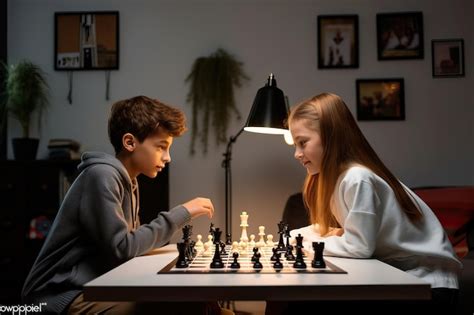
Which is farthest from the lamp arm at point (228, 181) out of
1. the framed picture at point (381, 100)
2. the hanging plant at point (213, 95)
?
the framed picture at point (381, 100)

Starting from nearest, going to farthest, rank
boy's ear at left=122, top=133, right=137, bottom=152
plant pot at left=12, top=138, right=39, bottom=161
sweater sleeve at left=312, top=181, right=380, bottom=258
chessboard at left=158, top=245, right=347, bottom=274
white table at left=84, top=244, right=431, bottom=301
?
1. white table at left=84, top=244, right=431, bottom=301
2. chessboard at left=158, top=245, right=347, bottom=274
3. sweater sleeve at left=312, top=181, right=380, bottom=258
4. boy's ear at left=122, top=133, right=137, bottom=152
5. plant pot at left=12, top=138, right=39, bottom=161

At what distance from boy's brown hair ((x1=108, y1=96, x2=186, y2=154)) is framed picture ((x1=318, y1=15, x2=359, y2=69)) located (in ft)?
7.27

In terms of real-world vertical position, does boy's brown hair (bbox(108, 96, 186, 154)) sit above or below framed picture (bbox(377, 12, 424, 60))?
below

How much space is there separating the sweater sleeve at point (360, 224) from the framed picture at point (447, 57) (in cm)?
275

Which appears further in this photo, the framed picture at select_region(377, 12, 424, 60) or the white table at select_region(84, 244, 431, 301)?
the framed picture at select_region(377, 12, 424, 60)

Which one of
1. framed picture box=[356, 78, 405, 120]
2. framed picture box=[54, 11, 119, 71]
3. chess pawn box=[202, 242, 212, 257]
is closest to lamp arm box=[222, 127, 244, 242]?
framed picture box=[356, 78, 405, 120]

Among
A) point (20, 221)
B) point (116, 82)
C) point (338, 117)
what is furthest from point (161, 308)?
point (116, 82)

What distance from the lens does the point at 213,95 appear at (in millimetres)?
3762

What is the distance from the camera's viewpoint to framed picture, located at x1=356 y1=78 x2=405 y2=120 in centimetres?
373

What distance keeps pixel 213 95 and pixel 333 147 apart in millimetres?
2219

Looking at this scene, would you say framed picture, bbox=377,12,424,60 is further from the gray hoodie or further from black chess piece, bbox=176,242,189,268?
black chess piece, bbox=176,242,189,268

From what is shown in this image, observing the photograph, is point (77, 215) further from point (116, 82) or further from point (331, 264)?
point (116, 82)

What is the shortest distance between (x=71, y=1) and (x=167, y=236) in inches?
119

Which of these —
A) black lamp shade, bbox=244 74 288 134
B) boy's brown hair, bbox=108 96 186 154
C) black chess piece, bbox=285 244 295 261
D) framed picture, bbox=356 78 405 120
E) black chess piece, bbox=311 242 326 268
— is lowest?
black chess piece, bbox=285 244 295 261
